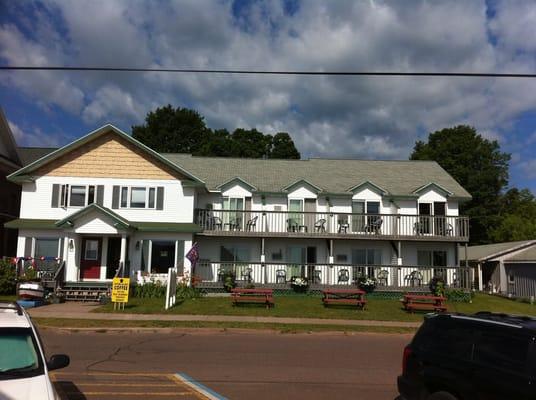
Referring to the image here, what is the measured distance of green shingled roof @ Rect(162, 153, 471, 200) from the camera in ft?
104

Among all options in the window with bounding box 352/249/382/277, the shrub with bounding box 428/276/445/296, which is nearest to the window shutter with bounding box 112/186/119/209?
the window with bounding box 352/249/382/277

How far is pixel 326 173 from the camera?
33750 mm

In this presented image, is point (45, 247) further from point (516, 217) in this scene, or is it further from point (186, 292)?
point (516, 217)

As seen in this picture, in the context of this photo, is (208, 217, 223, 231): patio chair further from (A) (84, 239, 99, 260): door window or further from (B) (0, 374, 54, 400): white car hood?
(B) (0, 374, 54, 400): white car hood

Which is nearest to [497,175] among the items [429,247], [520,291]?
[520,291]

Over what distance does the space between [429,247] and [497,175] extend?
37.0 metres

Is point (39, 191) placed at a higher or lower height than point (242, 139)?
lower

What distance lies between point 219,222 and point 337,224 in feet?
22.5

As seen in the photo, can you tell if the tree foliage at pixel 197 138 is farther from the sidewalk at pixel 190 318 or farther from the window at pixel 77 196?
the sidewalk at pixel 190 318

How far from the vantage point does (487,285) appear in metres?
41.0

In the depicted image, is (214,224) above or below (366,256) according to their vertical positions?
above

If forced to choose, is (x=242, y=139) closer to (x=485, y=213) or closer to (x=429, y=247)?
(x=485, y=213)

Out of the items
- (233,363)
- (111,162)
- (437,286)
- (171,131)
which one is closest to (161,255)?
(111,162)

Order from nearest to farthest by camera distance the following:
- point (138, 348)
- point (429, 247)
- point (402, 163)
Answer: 1. point (138, 348)
2. point (429, 247)
3. point (402, 163)
